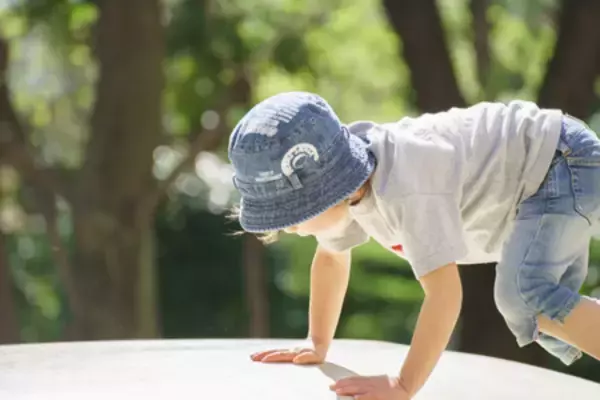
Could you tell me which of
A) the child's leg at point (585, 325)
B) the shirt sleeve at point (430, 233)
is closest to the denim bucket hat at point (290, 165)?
the shirt sleeve at point (430, 233)

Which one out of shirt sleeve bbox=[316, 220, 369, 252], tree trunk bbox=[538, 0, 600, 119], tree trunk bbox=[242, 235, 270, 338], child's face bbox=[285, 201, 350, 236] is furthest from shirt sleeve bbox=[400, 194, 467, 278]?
tree trunk bbox=[242, 235, 270, 338]

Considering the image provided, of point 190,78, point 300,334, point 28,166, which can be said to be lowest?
point 300,334

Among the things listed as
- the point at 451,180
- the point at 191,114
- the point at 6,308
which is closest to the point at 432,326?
the point at 451,180

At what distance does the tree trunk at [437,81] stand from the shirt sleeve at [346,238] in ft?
7.12

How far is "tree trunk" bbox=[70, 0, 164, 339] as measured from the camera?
3934mm

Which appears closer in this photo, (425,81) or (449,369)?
(449,369)

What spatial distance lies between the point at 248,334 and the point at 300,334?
645 mm

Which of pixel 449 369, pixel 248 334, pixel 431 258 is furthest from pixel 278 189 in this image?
pixel 248 334

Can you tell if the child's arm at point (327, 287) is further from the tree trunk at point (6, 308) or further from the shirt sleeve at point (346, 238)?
the tree trunk at point (6, 308)

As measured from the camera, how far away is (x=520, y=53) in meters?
5.80

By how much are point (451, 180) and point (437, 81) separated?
7.85ft

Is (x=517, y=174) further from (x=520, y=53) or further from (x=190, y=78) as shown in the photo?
(x=520, y=53)

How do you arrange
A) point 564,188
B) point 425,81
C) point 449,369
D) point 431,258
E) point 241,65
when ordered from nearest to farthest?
point 431,258 → point 564,188 → point 449,369 → point 425,81 → point 241,65

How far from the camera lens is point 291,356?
70.8 inches
